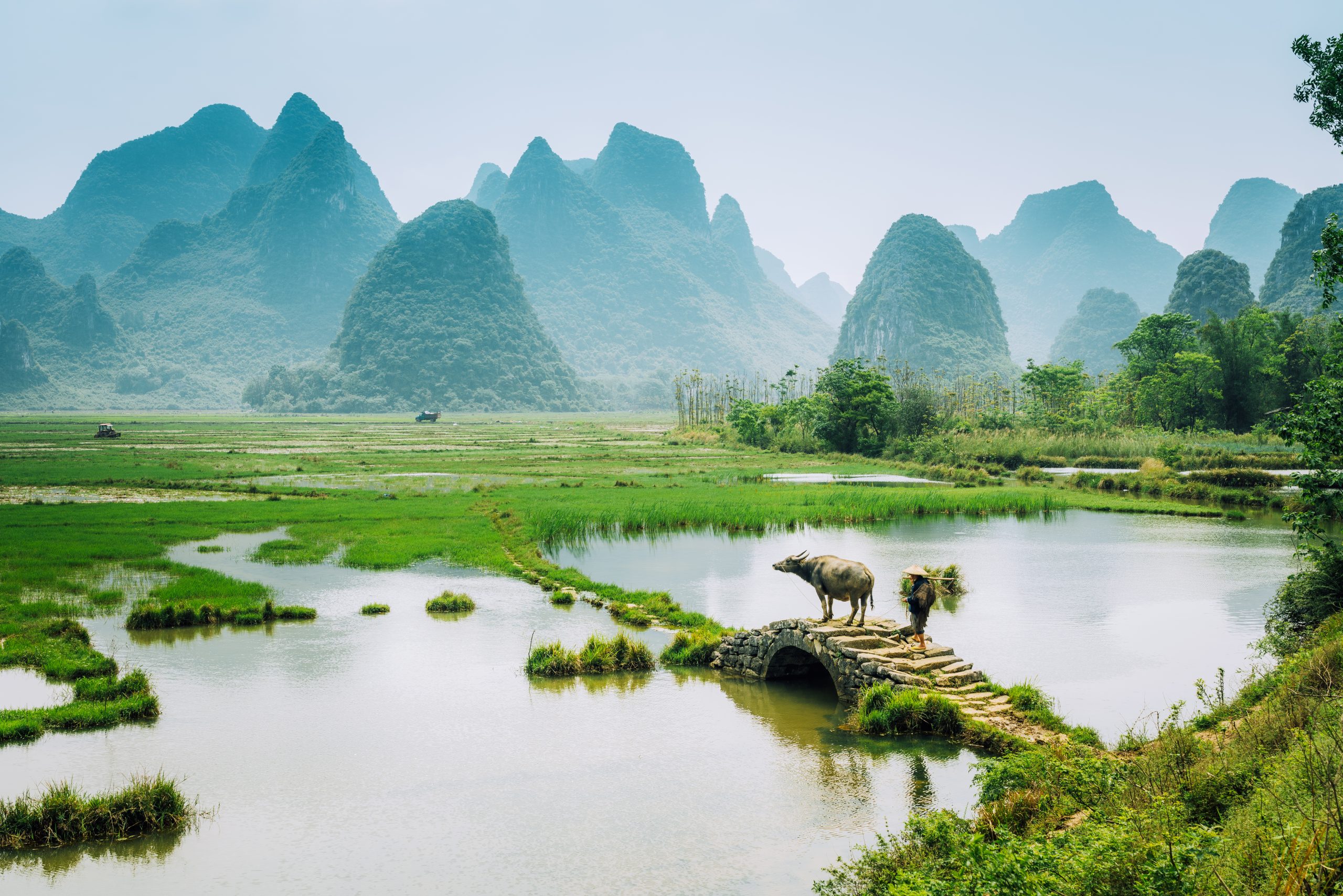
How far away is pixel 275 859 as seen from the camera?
24.5 feet

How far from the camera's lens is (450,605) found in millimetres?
16500

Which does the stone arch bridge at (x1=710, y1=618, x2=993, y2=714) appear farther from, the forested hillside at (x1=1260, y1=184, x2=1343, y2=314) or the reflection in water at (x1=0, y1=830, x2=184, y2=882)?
the forested hillside at (x1=1260, y1=184, x2=1343, y2=314)

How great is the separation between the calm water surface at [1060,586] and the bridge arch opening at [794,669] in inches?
95.8

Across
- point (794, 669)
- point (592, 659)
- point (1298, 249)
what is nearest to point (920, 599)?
point (794, 669)

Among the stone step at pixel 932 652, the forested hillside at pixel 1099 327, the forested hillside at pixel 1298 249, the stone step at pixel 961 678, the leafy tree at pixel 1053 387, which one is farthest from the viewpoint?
the forested hillside at pixel 1099 327

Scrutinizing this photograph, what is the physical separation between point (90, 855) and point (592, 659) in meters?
6.67

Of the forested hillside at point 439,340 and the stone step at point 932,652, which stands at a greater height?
the forested hillside at point 439,340

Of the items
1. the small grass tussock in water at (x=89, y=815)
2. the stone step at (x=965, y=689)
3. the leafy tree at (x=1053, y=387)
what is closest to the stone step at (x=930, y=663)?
the stone step at (x=965, y=689)

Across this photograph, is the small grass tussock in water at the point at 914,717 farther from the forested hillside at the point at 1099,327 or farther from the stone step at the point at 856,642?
the forested hillside at the point at 1099,327

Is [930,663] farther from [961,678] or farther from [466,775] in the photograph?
[466,775]

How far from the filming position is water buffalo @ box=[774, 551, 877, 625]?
11.7 meters

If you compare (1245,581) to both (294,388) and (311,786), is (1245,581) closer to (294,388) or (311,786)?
(311,786)

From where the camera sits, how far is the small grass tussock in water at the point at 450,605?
54.0 feet

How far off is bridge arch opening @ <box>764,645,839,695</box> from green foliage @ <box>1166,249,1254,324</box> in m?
105
